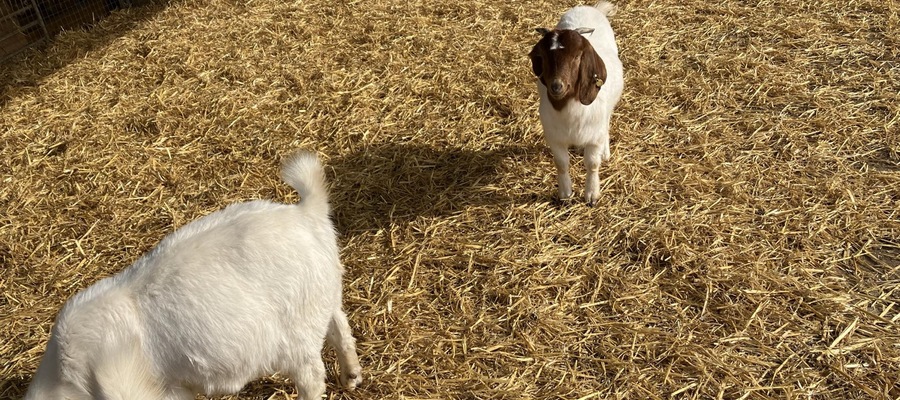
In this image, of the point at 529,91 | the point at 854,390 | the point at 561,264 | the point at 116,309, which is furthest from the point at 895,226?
the point at 116,309

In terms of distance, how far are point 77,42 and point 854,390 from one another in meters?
Answer: 6.50

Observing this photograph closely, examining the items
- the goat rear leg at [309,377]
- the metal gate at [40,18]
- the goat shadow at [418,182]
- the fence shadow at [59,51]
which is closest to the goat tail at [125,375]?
the goat rear leg at [309,377]

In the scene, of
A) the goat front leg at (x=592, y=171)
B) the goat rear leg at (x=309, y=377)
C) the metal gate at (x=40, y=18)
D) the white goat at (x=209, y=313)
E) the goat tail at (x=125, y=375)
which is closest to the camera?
the goat tail at (x=125, y=375)

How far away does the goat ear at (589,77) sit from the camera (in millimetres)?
3209

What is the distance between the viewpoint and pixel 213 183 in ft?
13.1

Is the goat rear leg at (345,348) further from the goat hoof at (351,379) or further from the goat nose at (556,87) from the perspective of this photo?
the goat nose at (556,87)

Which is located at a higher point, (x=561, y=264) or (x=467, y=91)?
(x=467, y=91)

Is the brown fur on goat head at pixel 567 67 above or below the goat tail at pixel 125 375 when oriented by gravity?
above

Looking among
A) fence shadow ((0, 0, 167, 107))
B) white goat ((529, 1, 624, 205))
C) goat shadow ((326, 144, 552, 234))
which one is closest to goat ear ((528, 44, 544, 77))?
white goat ((529, 1, 624, 205))

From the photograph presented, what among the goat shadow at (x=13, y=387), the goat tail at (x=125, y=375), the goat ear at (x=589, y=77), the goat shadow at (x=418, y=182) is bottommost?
the goat shadow at (x=13, y=387)

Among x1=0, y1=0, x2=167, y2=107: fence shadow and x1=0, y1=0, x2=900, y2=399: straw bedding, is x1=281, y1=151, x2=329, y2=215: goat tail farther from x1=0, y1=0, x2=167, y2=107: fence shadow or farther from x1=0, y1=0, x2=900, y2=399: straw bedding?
x1=0, y1=0, x2=167, y2=107: fence shadow

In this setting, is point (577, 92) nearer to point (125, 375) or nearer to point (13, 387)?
point (125, 375)

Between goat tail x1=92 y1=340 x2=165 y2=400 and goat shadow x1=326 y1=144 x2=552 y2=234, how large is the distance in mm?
1744

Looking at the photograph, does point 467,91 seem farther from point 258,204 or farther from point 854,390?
point 854,390
